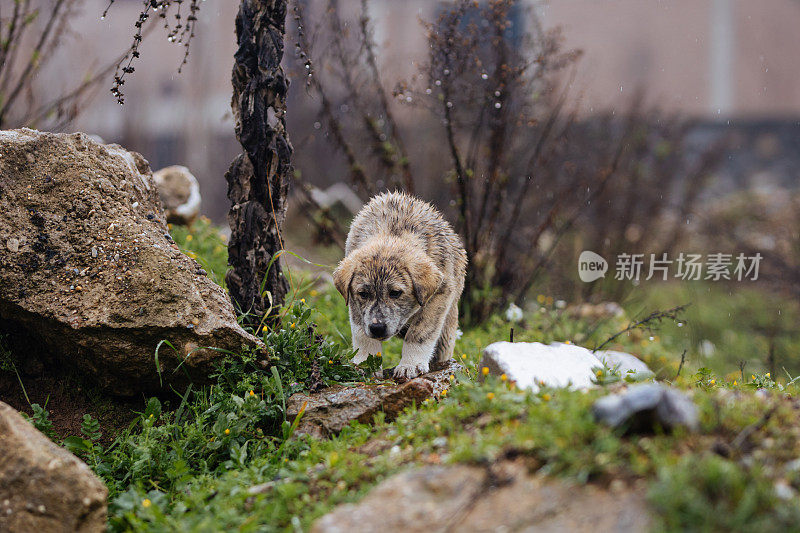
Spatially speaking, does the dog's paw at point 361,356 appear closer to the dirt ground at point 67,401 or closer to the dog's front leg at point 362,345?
the dog's front leg at point 362,345

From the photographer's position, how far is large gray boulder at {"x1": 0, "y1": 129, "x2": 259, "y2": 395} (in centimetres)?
417

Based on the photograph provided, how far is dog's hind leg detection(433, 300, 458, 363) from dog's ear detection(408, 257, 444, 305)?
2.31ft

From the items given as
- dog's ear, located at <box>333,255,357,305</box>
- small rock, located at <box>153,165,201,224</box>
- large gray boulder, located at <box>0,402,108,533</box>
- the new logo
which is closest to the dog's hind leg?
dog's ear, located at <box>333,255,357,305</box>

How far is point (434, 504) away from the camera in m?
2.79

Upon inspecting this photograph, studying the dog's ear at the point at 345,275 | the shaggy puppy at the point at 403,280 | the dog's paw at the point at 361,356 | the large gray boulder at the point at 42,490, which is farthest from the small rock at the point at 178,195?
the large gray boulder at the point at 42,490

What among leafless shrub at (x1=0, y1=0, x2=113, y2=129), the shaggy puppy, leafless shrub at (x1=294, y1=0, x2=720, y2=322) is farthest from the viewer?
leafless shrub at (x1=0, y1=0, x2=113, y2=129)

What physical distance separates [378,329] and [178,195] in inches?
145

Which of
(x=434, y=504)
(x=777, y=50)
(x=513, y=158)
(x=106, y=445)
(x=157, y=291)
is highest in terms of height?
(x=777, y=50)

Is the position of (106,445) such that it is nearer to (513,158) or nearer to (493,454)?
(493,454)

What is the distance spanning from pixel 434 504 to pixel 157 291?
238cm

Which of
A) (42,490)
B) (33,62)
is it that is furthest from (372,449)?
(33,62)

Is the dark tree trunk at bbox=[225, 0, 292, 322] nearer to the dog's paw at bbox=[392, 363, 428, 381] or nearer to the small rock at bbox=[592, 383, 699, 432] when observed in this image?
the dog's paw at bbox=[392, 363, 428, 381]

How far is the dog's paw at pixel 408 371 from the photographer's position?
4.78 metres

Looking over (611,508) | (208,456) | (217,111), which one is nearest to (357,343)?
(208,456)
